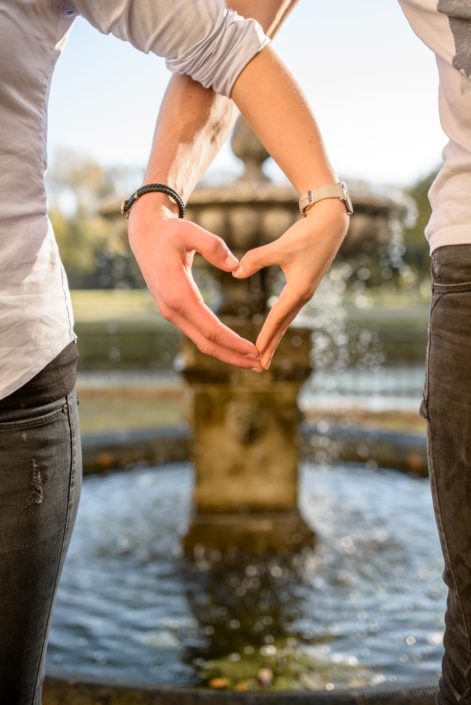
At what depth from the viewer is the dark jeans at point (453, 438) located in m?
1.12

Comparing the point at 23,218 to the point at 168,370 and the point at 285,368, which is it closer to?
the point at 285,368

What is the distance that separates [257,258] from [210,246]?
73mm

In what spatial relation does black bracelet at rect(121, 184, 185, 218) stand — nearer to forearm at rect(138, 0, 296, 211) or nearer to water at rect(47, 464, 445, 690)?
forearm at rect(138, 0, 296, 211)

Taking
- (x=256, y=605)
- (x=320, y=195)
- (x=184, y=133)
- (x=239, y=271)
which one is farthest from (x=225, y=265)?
(x=256, y=605)

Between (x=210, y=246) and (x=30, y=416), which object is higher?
(x=210, y=246)

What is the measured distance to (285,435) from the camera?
190 inches

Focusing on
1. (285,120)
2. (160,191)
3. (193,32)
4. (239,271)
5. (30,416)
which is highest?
(193,32)

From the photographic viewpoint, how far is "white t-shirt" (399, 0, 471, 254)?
45.1 inches

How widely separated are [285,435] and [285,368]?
1.48 ft

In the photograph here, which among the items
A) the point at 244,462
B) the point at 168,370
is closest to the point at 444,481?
the point at 244,462

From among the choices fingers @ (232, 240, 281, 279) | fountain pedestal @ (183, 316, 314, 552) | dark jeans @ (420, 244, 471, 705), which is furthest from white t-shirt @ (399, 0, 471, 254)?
fountain pedestal @ (183, 316, 314, 552)

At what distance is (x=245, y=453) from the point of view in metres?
4.84

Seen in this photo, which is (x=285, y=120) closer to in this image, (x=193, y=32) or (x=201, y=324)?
(x=193, y=32)

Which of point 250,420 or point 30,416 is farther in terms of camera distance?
point 250,420
